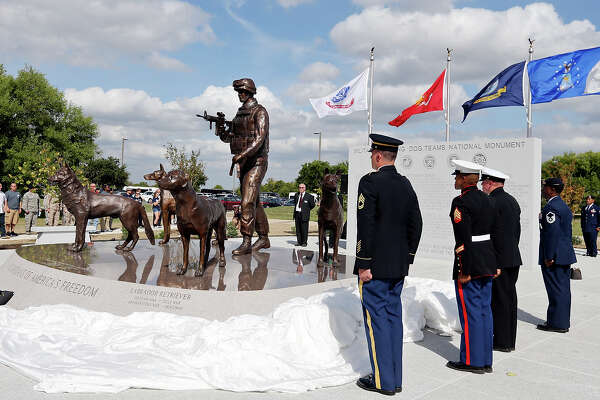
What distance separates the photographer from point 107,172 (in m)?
43.2

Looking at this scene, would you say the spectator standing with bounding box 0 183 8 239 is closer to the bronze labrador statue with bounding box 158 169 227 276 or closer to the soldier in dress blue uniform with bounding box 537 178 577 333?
the bronze labrador statue with bounding box 158 169 227 276

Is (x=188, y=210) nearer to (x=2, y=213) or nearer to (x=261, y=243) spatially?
(x=261, y=243)

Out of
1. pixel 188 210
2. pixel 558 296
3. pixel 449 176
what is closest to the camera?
pixel 558 296

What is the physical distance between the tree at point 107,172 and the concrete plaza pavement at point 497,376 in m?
41.2

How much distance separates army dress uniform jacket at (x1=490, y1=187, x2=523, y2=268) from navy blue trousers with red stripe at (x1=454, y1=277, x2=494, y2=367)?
28.4 inches

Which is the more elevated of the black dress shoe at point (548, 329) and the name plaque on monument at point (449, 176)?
the name plaque on monument at point (449, 176)

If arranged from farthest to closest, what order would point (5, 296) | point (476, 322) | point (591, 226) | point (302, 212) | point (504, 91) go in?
1. point (302, 212)
2. point (591, 226)
3. point (504, 91)
4. point (5, 296)
5. point (476, 322)

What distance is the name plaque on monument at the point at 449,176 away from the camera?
424 inches

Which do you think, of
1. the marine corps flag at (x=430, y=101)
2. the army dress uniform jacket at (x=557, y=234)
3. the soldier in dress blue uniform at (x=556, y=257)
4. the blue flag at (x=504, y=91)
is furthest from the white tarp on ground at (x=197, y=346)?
the marine corps flag at (x=430, y=101)

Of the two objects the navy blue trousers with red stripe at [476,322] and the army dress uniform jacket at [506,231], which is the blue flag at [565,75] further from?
the navy blue trousers with red stripe at [476,322]

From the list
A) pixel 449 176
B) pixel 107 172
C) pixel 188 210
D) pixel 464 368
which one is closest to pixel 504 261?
pixel 464 368

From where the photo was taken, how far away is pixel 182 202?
5625mm

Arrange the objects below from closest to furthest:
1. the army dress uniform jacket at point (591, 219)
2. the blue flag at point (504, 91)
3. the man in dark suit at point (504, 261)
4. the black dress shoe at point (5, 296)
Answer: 1. the man in dark suit at point (504, 261)
2. the black dress shoe at point (5, 296)
3. the blue flag at point (504, 91)
4. the army dress uniform jacket at point (591, 219)

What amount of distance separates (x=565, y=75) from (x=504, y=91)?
178cm
